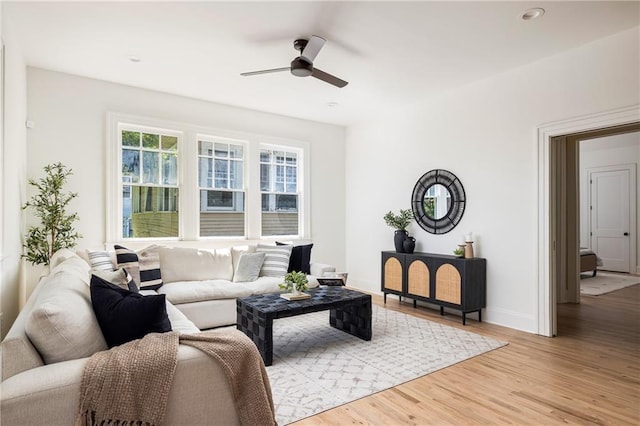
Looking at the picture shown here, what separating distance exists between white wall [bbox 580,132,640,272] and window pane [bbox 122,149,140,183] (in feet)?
30.1

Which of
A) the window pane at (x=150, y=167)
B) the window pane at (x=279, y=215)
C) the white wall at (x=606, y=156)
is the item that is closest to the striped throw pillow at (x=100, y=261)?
the window pane at (x=150, y=167)

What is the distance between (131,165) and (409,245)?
13.0 ft

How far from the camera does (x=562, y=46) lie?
142 inches

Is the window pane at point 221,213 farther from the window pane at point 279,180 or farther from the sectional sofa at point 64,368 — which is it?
the sectional sofa at point 64,368

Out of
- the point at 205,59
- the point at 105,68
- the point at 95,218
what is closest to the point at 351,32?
the point at 205,59

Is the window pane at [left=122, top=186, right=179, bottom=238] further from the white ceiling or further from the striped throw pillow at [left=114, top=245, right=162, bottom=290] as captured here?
the white ceiling

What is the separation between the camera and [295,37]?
11.3 feet

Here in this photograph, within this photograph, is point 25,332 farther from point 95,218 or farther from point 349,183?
point 349,183

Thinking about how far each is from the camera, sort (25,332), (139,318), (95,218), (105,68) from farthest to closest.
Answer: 1. (95,218)
2. (105,68)
3. (139,318)
4. (25,332)

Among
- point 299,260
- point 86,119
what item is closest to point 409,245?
point 299,260

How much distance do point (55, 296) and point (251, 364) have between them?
3.19 feet

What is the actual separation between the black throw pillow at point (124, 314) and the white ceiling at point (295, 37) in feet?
7.66

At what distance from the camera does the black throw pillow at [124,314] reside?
5.75ft

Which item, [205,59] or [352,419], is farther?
[205,59]
